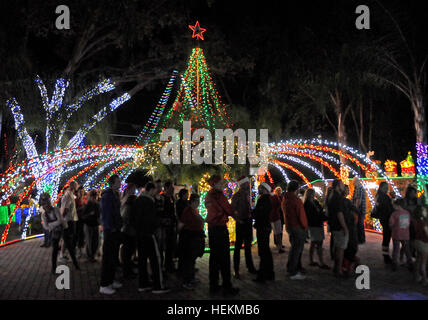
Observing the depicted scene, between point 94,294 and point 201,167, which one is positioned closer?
point 94,294

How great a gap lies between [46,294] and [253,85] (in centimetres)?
2658

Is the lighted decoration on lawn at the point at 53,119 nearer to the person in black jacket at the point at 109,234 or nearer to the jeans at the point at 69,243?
the jeans at the point at 69,243

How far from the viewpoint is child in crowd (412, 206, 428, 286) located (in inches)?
265

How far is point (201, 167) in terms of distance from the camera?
34.8 ft

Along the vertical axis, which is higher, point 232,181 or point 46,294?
point 232,181

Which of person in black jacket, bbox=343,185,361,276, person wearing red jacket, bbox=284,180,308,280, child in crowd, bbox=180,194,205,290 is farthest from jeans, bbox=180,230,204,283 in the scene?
person in black jacket, bbox=343,185,361,276

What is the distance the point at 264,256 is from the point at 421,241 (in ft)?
8.85

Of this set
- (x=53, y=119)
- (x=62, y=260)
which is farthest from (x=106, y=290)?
(x=53, y=119)

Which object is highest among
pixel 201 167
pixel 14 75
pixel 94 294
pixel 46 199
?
pixel 14 75

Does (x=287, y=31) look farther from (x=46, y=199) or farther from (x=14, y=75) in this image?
(x=46, y=199)

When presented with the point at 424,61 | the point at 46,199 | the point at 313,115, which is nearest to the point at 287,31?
the point at 424,61

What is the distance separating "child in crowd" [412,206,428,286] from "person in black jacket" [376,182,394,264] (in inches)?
59.5
